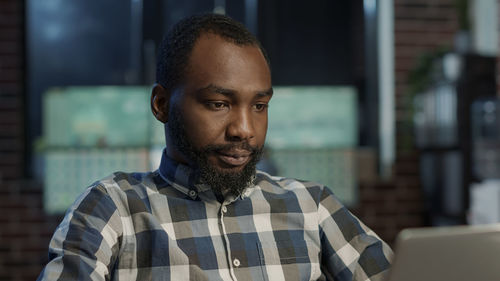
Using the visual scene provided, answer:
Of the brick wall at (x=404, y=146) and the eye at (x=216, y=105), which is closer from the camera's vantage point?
the eye at (x=216, y=105)

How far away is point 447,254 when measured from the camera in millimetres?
605

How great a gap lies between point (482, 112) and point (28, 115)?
2.85m

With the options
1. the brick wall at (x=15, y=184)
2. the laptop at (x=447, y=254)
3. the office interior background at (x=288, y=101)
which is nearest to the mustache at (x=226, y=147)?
the laptop at (x=447, y=254)

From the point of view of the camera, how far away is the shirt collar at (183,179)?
3.25ft

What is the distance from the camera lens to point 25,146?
3.94 meters

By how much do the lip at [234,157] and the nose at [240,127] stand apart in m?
0.02

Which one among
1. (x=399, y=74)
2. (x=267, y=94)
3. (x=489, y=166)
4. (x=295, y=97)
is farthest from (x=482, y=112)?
(x=267, y=94)

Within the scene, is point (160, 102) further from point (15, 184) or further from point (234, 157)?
point (15, 184)

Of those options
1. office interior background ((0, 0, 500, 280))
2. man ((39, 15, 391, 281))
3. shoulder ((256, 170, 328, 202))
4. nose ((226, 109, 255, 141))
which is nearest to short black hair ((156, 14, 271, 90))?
man ((39, 15, 391, 281))

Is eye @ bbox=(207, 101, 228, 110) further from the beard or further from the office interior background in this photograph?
the office interior background

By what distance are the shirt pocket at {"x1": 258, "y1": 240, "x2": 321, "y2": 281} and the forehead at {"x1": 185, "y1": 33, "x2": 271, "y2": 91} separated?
0.27 m

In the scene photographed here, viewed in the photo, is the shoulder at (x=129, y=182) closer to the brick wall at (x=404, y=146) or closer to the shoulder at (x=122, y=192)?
the shoulder at (x=122, y=192)

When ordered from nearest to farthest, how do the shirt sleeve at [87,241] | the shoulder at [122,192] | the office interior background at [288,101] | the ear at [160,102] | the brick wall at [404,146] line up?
the shirt sleeve at [87,241], the shoulder at [122,192], the ear at [160,102], the office interior background at [288,101], the brick wall at [404,146]

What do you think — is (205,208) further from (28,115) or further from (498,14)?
(498,14)
